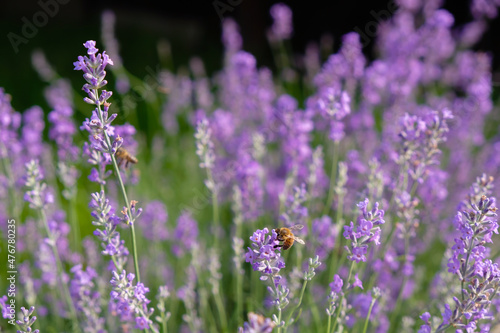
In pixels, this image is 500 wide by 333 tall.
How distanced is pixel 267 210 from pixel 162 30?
26.2 feet

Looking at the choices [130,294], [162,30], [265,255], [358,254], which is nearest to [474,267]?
[358,254]

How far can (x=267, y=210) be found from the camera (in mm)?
2902

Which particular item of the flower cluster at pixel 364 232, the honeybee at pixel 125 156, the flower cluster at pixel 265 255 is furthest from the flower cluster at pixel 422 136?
the honeybee at pixel 125 156

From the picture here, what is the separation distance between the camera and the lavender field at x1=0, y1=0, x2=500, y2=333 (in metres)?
1.41

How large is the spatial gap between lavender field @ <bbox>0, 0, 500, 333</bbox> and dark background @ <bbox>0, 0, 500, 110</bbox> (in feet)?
8.55

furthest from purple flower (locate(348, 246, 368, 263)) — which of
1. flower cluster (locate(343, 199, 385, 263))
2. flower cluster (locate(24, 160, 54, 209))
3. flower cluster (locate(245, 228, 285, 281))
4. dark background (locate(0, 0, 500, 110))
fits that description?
dark background (locate(0, 0, 500, 110))

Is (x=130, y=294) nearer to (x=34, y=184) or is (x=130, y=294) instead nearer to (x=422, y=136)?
(x=34, y=184)

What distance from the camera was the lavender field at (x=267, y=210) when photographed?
141 cm

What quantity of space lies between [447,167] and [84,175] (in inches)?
109

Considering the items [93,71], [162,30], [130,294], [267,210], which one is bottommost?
[130,294]

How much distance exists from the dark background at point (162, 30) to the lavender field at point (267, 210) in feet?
8.55

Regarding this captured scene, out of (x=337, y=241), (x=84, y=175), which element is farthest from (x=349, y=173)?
(x=84, y=175)

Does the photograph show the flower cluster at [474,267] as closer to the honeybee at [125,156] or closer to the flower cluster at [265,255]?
the flower cluster at [265,255]

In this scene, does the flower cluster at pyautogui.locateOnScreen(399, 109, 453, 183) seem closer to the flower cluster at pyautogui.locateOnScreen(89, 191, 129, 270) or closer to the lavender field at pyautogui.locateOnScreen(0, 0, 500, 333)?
the lavender field at pyautogui.locateOnScreen(0, 0, 500, 333)
